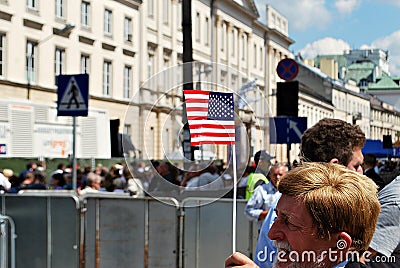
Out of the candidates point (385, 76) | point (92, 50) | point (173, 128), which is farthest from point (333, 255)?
point (385, 76)

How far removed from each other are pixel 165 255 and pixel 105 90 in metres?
31.4

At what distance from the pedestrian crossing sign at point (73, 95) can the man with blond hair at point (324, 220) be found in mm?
8536

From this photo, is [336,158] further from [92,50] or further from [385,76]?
[385,76]

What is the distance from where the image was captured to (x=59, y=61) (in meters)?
37.5

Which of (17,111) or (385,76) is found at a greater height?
(385,76)

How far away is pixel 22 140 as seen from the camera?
26.3m

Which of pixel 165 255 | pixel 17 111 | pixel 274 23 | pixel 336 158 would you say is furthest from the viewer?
pixel 274 23

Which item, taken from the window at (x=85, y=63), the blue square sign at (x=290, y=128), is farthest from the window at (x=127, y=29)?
the blue square sign at (x=290, y=128)

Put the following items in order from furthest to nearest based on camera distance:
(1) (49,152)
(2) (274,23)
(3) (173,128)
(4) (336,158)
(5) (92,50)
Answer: (2) (274,23) < (5) (92,50) < (1) (49,152) < (4) (336,158) < (3) (173,128)

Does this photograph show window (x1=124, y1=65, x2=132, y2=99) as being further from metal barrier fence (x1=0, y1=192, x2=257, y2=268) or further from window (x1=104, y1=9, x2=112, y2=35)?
metal barrier fence (x1=0, y1=192, x2=257, y2=268)

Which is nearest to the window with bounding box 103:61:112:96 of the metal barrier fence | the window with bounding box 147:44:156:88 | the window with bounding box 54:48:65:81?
the window with bounding box 147:44:156:88

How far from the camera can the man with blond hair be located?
2.31 metres

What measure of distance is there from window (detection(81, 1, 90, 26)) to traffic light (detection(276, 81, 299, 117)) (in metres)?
26.5

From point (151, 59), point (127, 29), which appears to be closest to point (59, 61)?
point (127, 29)
